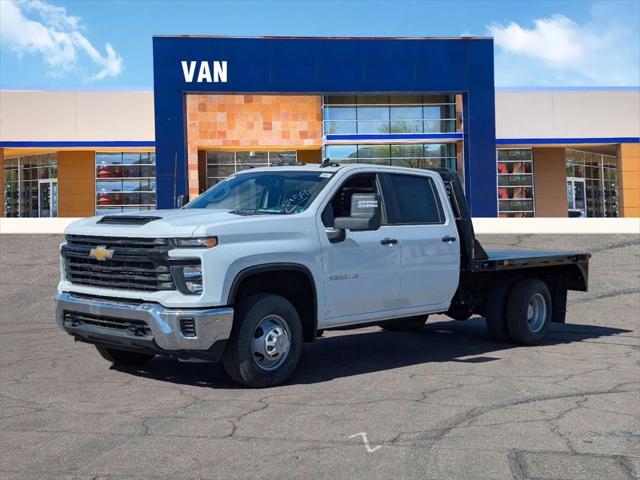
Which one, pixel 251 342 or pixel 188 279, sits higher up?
pixel 188 279

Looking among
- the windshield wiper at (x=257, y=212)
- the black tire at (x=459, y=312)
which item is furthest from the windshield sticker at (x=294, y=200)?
the black tire at (x=459, y=312)

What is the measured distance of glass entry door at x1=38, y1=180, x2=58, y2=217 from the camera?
37.7 m

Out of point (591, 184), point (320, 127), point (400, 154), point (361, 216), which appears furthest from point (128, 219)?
point (591, 184)

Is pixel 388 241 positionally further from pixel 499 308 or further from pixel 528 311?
pixel 528 311

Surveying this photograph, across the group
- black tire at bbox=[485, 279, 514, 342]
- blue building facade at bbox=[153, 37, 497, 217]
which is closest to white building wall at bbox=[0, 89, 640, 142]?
blue building facade at bbox=[153, 37, 497, 217]

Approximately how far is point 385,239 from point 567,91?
31274 millimetres

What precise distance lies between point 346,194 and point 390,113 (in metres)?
25.9

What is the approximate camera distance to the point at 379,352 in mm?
9492

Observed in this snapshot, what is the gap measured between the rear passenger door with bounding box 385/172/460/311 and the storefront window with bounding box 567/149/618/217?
31416 millimetres

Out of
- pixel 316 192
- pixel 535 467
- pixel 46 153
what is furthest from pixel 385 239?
pixel 46 153

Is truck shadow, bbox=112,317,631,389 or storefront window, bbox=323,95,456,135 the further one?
storefront window, bbox=323,95,456,135

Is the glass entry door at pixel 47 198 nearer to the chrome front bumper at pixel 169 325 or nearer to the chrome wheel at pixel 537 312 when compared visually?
the chrome wheel at pixel 537 312

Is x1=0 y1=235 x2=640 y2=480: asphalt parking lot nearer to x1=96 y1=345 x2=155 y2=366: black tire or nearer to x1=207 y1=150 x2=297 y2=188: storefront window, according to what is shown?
x1=96 y1=345 x2=155 y2=366: black tire

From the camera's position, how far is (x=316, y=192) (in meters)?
7.79
